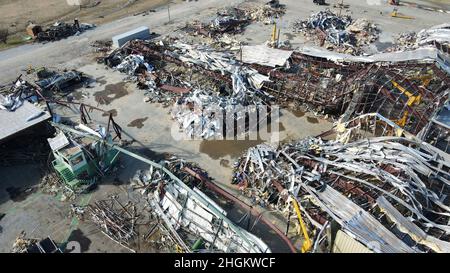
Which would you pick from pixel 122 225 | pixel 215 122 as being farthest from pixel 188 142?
pixel 122 225

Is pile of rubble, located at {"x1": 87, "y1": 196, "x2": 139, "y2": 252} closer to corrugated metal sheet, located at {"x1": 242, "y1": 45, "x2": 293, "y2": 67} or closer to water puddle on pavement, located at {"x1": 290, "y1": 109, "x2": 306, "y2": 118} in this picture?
water puddle on pavement, located at {"x1": 290, "y1": 109, "x2": 306, "y2": 118}

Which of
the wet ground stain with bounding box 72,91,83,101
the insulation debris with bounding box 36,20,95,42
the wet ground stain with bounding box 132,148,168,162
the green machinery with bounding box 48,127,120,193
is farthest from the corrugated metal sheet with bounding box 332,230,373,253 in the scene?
the insulation debris with bounding box 36,20,95,42

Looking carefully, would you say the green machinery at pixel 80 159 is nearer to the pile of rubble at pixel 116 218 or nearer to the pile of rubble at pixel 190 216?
the pile of rubble at pixel 116 218

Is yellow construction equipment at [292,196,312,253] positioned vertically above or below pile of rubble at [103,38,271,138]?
below

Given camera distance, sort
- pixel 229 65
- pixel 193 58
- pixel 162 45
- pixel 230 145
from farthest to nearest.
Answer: pixel 162 45 → pixel 193 58 → pixel 229 65 → pixel 230 145

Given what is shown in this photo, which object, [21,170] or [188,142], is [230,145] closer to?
[188,142]

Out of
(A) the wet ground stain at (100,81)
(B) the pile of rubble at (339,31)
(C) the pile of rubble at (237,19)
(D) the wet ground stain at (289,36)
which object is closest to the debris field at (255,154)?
(A) the wet ground stain at (100,81)
